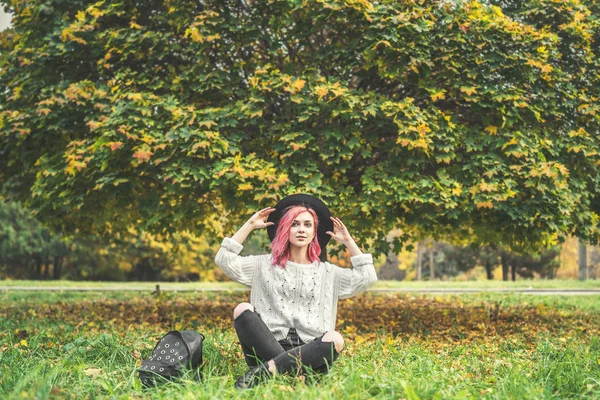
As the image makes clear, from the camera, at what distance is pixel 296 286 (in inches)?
159

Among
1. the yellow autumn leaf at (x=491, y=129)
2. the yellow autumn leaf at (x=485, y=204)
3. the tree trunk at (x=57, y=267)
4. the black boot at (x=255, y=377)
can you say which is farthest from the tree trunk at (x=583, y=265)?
the tree trunk at (x=57, y=267)

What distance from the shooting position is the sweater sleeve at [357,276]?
4109 mm

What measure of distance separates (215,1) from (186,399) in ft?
20.5

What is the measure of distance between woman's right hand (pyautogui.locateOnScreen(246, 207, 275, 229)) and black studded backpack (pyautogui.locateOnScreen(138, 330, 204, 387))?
0.90 m

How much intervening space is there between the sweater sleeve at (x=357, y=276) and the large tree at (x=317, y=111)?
2.69 meters

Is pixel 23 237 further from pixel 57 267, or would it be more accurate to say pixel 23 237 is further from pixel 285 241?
pixel 285 241

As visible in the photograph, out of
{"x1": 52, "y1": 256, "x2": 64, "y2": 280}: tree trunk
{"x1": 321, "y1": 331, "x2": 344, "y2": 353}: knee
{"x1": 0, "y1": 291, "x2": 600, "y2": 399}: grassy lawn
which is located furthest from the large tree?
{"x1": 52, "y1": 256, "x2": 64, "y2": 280}: tree trunk

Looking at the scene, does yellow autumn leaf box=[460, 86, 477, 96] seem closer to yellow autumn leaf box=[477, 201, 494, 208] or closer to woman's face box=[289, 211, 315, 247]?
yellow autumn leaf box=[477, 201, 494, 208]

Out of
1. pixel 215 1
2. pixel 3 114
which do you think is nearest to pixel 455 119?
pixel 215 1

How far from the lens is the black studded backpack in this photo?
12.4ft

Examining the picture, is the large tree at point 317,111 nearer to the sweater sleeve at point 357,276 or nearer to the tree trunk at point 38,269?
the sweater sleeve at point 357,276

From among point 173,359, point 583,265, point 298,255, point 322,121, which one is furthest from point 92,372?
point 583,265

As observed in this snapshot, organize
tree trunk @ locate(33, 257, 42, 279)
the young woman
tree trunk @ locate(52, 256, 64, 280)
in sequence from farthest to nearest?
tree trunk @ locate(33, 257, 42, 279) < tree trunk @ locate(52, 256, 64, 280) < the young woman

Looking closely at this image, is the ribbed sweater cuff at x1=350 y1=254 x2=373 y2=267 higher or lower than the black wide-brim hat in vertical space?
lower
